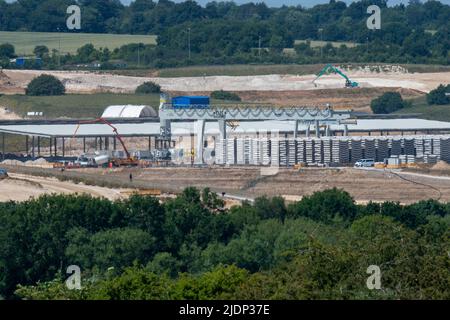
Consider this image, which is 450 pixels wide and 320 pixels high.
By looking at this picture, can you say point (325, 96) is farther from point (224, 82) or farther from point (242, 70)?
point (242, 70)

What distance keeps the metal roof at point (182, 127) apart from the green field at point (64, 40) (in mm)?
61117

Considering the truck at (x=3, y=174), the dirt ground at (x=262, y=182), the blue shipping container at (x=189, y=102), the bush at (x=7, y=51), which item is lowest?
the dirt ground at (x=262, y=182)

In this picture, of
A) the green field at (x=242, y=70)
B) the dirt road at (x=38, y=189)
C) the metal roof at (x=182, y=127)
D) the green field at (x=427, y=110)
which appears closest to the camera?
the dirt road at (x=38, y=189)

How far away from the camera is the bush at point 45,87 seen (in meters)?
122

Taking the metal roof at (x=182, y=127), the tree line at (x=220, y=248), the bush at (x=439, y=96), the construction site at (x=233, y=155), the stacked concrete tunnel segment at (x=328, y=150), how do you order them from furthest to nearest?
1. the bush at (x=439, y=96)
2. the metal roof at (x=182, y=127)
3. the stacked concrete tunnel segment at (x=328, y=150)
4. the construction site at (x=233, y=155)
5. the tree line at (x=220, y=248)

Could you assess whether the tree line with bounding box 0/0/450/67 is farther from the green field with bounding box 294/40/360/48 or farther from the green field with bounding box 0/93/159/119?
the green field with bounding box 0/93/159/119

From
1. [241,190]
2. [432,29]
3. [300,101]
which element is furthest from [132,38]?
[241,190]

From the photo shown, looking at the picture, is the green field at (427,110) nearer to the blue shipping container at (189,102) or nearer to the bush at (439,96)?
the bush at (439,96)

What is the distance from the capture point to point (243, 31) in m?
156

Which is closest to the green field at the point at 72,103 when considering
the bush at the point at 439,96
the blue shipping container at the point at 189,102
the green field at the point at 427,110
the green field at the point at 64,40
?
the green field at the point at 427,110

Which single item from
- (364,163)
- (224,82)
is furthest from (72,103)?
(364,163)

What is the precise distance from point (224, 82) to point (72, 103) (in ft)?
70.3

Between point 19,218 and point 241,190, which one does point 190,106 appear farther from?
point 19,218

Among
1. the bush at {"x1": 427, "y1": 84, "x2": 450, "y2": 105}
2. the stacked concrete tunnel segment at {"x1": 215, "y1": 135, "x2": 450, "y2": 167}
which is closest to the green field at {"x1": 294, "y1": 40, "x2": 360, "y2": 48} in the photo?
the bush at {"x1": 427, "y1": 84, "x2": 450, "y2": 105}
